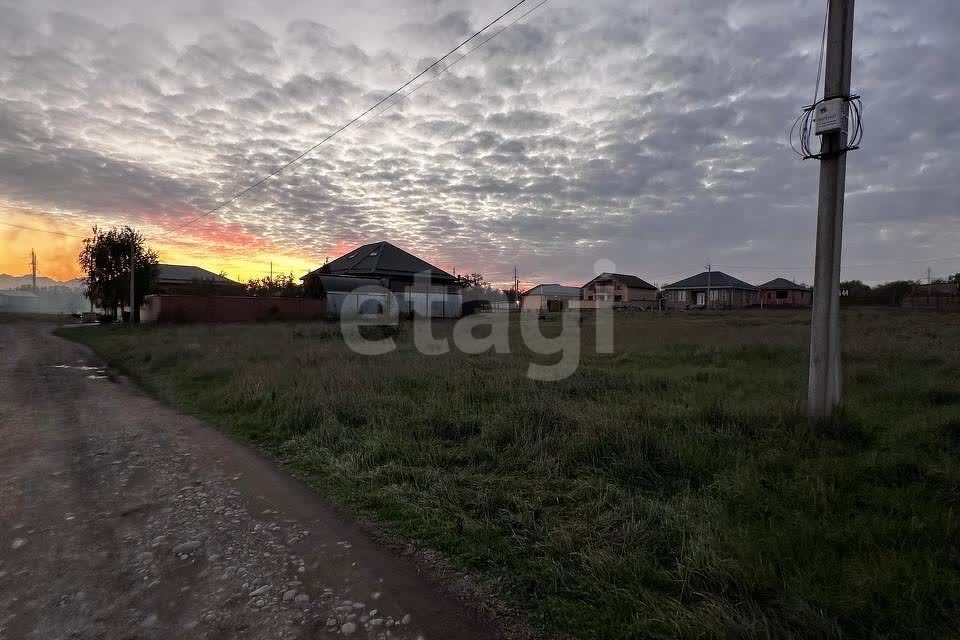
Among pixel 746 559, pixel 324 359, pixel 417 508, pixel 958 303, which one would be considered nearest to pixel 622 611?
pixel 746 559

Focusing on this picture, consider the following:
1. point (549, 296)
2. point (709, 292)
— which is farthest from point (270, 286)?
point (709, 292)

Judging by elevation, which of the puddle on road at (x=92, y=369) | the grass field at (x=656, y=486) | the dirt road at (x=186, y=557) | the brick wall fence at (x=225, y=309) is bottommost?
the puddle on road at (x=92, y=369)

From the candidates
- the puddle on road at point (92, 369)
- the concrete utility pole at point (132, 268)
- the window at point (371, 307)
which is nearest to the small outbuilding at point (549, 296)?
the window at point (371, 307)

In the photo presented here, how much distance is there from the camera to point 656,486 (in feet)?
12.8

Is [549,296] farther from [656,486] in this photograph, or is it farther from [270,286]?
[656,486]

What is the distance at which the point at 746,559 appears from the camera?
2.61 meters

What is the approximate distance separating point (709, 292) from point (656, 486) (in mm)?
60989

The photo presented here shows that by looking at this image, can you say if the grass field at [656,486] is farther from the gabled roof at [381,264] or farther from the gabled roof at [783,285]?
the gabled roof at [783,285]

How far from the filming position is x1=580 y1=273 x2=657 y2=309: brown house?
6359 centimetres

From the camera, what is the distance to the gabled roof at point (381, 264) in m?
46.3

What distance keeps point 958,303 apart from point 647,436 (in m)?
45.8

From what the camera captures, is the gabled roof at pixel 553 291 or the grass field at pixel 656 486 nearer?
the grass field at pixel 656 486

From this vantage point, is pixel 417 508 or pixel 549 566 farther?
pixel 417 508

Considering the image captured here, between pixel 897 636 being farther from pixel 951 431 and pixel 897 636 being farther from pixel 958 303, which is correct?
pixel 958 303
